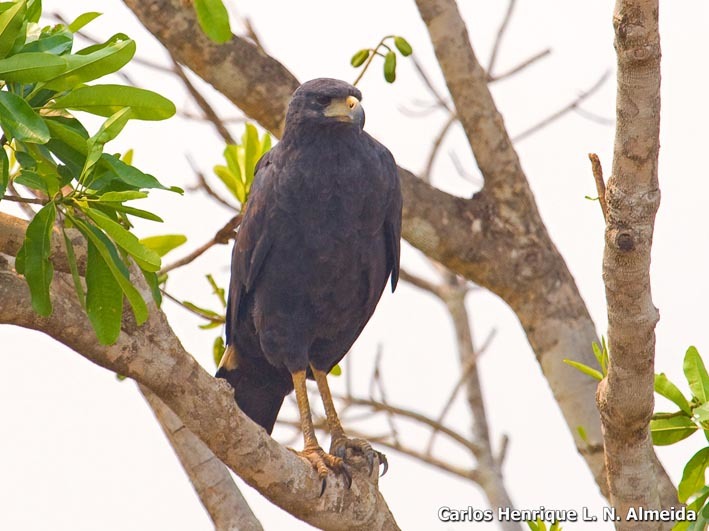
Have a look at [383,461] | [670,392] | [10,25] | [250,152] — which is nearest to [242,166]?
[250,152]

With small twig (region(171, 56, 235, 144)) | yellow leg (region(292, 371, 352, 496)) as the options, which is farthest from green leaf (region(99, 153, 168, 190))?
small twig (region(171, 56, 235, 144))

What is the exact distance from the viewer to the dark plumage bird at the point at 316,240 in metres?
4.33

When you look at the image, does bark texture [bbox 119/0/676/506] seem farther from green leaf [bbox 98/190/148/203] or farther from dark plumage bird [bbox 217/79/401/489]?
green leaf [bbox 98/190/148/203]

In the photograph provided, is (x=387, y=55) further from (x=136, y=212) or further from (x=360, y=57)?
(x=136, y=212)

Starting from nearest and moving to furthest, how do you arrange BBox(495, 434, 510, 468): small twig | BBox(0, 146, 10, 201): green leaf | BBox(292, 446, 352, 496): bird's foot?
BBox(0, 146, 10, 201): green leaf
BBox(292, 446, 352, 496): bird's foot
BBox(495, 434, 510, 468): small twig

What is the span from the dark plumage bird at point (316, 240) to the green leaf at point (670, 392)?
47.0 inches

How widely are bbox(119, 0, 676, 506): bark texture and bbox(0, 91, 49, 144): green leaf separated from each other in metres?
2.51

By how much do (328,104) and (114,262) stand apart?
5.96ft

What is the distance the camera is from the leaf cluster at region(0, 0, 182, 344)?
8.27ft

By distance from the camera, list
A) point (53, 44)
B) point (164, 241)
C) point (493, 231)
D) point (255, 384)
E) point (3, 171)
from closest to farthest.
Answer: point (3, 171), point (53, 44), point (164, 241), point (255, 384), point (493, 231)

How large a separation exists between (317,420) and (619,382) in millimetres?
2920

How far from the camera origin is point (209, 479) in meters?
4.52

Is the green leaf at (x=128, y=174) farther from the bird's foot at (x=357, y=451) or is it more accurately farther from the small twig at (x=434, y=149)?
the small twig at (x=434, y=149)

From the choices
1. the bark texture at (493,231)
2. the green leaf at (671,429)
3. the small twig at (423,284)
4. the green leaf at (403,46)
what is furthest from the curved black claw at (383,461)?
the small twig at (423,284)
